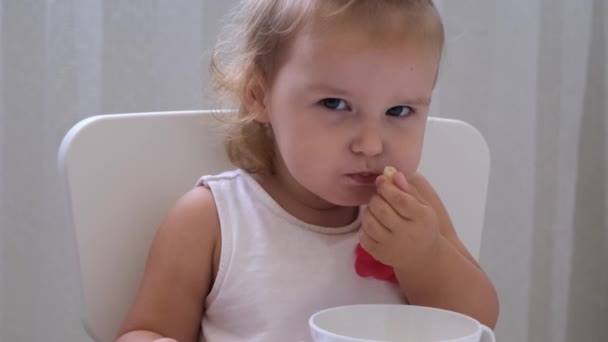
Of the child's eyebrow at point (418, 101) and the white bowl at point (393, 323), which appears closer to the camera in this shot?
the white bowl at point (393, 323)

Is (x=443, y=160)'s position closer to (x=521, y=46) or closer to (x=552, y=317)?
(x=521, y=46)

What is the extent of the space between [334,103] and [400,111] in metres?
0.07

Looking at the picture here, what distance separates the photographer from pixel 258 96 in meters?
0.80

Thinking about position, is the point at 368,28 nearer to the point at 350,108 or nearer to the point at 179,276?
the point at 350,108

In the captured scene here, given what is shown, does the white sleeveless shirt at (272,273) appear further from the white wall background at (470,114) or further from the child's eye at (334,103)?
the white wall background at (470,114)

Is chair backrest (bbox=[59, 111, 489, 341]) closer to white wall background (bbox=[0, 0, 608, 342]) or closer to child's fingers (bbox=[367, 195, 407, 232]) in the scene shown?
child's fingers (bbox=[367, 195, 407, 232])

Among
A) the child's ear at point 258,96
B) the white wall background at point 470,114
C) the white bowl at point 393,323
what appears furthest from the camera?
the white wall background at point 470,114

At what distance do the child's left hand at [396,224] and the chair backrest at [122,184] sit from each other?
211 mm

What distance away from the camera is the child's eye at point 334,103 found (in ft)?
2.31

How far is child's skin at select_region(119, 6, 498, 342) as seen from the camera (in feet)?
2.24

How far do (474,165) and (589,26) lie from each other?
0.63 m

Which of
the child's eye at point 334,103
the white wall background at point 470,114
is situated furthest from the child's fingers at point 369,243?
the white wall background at point 470,114

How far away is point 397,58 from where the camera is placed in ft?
2.25

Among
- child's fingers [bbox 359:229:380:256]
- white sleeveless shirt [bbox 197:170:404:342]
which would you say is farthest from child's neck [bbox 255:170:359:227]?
child's fingers [bbox 359:229:380:256]
